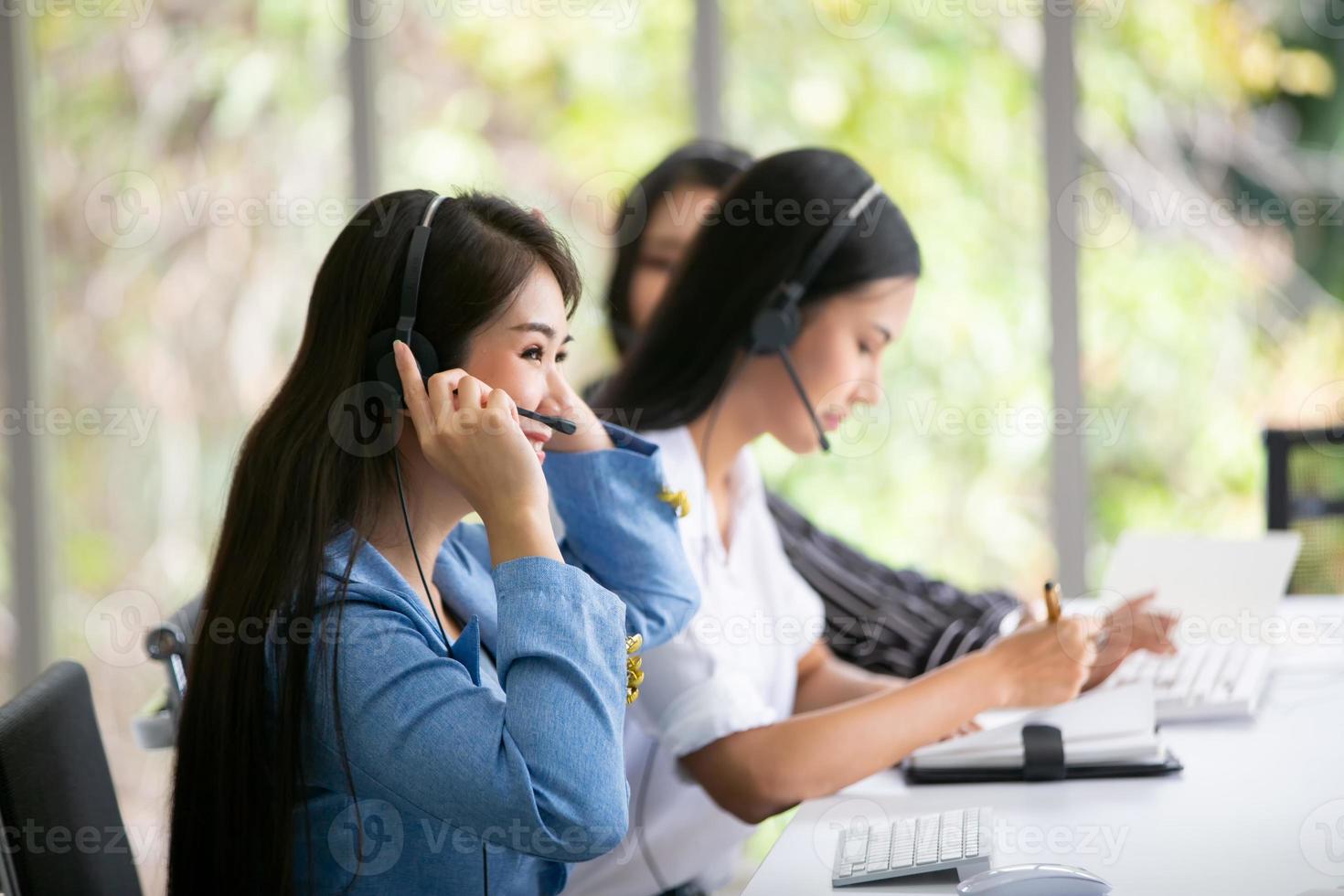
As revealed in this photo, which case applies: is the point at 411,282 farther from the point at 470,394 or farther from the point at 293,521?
the point at 293,521

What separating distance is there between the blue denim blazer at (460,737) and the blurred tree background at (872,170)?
1924 millimetres

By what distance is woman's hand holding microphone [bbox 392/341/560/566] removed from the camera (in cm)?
99

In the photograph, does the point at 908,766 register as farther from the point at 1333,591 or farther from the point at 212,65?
the point at 212,65

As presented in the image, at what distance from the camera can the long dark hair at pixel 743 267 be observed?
1.48 m

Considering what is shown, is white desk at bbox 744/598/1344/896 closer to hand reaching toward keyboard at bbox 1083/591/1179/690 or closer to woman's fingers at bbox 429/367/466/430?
hand reaching toward keyboard at bbox 1083/591/1179/690

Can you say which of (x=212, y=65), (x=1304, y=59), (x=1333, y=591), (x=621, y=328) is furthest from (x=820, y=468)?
(x=212, y=65)

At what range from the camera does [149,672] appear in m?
3.28

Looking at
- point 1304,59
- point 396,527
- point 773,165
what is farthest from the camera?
point 1304,59

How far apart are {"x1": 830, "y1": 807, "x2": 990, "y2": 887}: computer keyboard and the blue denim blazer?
0.71 ft

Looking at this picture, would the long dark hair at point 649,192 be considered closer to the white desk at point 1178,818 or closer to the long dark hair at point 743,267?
the long dark hair at point 743,267

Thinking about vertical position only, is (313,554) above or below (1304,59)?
below

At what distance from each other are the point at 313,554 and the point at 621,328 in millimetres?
1425

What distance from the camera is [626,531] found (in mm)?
1269

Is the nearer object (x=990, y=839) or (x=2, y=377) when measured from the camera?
(x=990, y=839)
